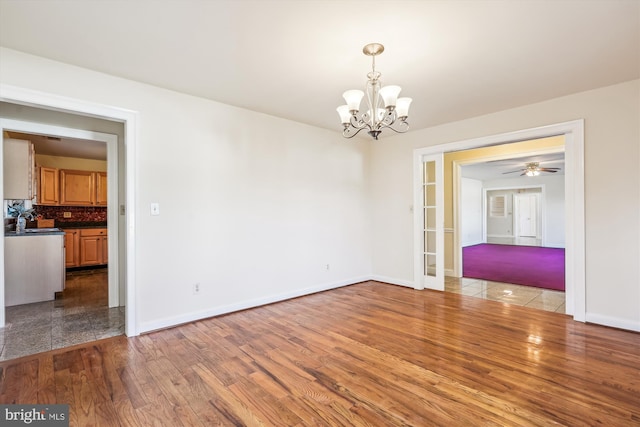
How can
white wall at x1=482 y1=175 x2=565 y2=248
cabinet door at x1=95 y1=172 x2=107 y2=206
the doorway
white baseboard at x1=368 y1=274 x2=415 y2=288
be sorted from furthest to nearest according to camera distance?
1. white wall at x1=482 y1=175 x2=565 y2=248
2. cabinet door at x1=95 y1=172 x2=107 y2=206
3. white baseboard at x1=368 y1=274 x2=415 y2=288
4. the doorway

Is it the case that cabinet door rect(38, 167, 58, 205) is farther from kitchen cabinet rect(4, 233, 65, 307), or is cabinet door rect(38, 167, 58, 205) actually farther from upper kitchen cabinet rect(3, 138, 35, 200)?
kitchen cabinet rect(4, 233, 65, 307)

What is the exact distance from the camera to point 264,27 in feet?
7.11

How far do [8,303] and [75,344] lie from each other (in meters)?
2.25

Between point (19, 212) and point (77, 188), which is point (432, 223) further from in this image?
point (77, 188)

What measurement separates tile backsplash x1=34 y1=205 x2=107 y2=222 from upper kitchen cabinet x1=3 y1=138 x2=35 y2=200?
2.77 metres

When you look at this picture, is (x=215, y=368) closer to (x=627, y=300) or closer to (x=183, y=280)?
(x=183, y=280)

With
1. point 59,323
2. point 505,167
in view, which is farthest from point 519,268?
point 59,323

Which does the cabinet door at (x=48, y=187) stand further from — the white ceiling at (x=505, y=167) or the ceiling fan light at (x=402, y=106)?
the white ceiling at (x=505, y=167)

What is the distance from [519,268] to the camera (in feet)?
21.7

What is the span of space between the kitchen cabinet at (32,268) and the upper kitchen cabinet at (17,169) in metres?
0.60

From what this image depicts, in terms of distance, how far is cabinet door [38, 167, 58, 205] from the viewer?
6148 mm

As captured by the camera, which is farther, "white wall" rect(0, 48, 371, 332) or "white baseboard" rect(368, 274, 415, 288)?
"white baseboard" rect(368, 274, 415, 288)

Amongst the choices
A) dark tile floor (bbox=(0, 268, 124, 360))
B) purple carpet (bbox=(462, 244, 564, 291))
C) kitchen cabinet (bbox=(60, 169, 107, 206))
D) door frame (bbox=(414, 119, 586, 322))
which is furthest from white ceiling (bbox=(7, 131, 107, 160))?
purple carpet (bbox=(462, 244, 564, 291))

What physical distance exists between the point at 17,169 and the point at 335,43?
4.64 meters
